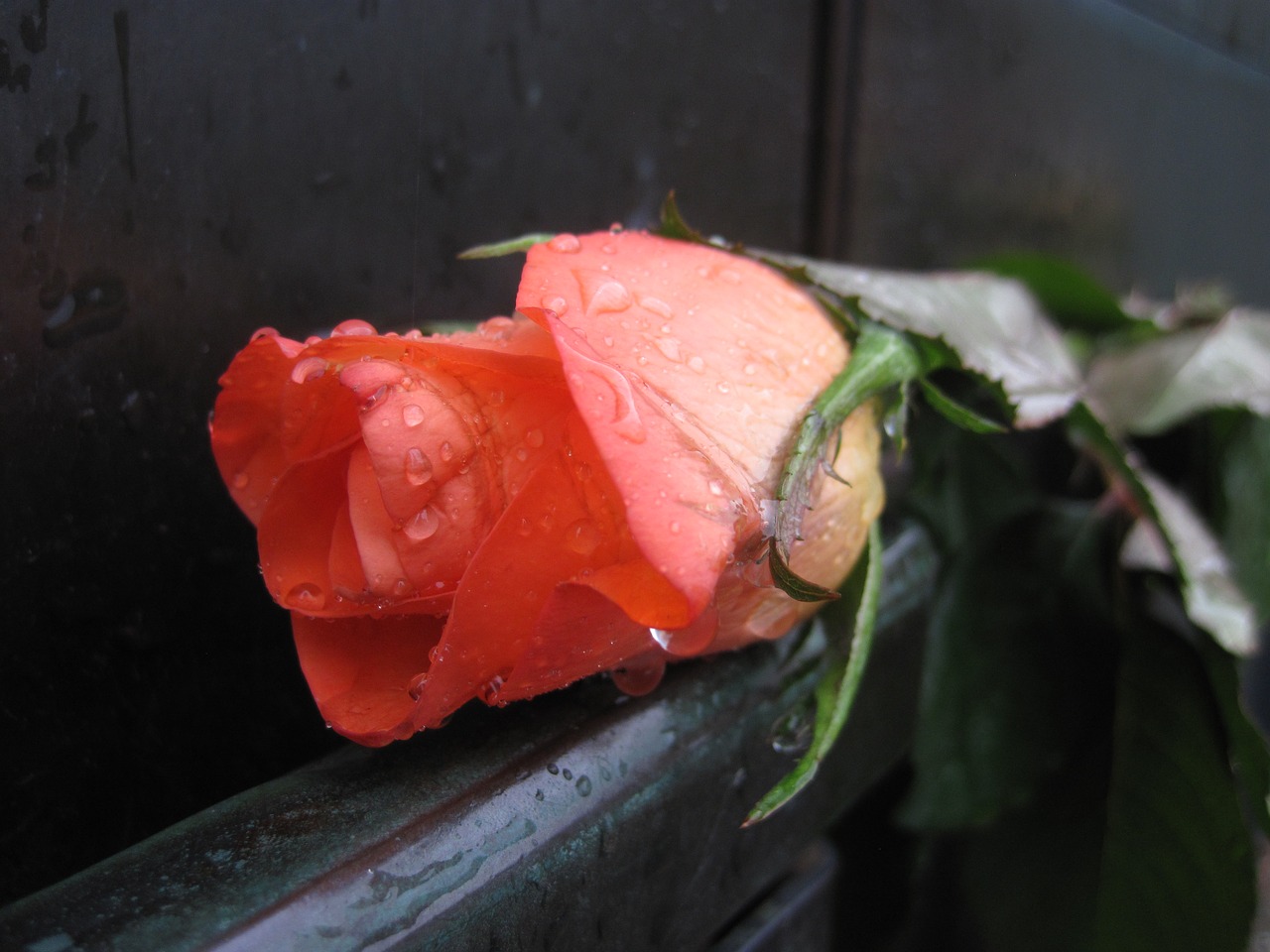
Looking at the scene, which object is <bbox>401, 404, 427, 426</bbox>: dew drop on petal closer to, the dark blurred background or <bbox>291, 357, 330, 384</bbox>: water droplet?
<bbox>291, 357, 330, 384</bbox>: water droplet

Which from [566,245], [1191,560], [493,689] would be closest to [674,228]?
[566,245]

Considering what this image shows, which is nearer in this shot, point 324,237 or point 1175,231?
point 324,237

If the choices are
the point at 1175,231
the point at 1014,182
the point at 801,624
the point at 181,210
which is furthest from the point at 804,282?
the point at 1175,231

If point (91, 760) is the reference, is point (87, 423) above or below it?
above

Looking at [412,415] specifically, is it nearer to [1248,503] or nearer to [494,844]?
[494,844]

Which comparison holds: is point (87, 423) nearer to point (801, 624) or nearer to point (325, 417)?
point (325, 417)

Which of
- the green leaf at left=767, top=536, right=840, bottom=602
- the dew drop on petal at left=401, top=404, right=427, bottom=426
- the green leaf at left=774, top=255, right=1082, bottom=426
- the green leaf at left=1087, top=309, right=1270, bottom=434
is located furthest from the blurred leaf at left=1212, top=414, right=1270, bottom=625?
the dew drop on petal at left=401, top=404, right=427, bottom=426

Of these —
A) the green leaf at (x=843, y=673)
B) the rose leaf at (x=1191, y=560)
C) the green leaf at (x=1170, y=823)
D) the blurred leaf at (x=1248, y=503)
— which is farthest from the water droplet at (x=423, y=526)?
the blurred leaf at (x=1248, y=503)

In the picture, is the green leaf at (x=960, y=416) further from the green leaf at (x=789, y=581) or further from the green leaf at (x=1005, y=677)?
the green leaf at (x=1005, y=677)
